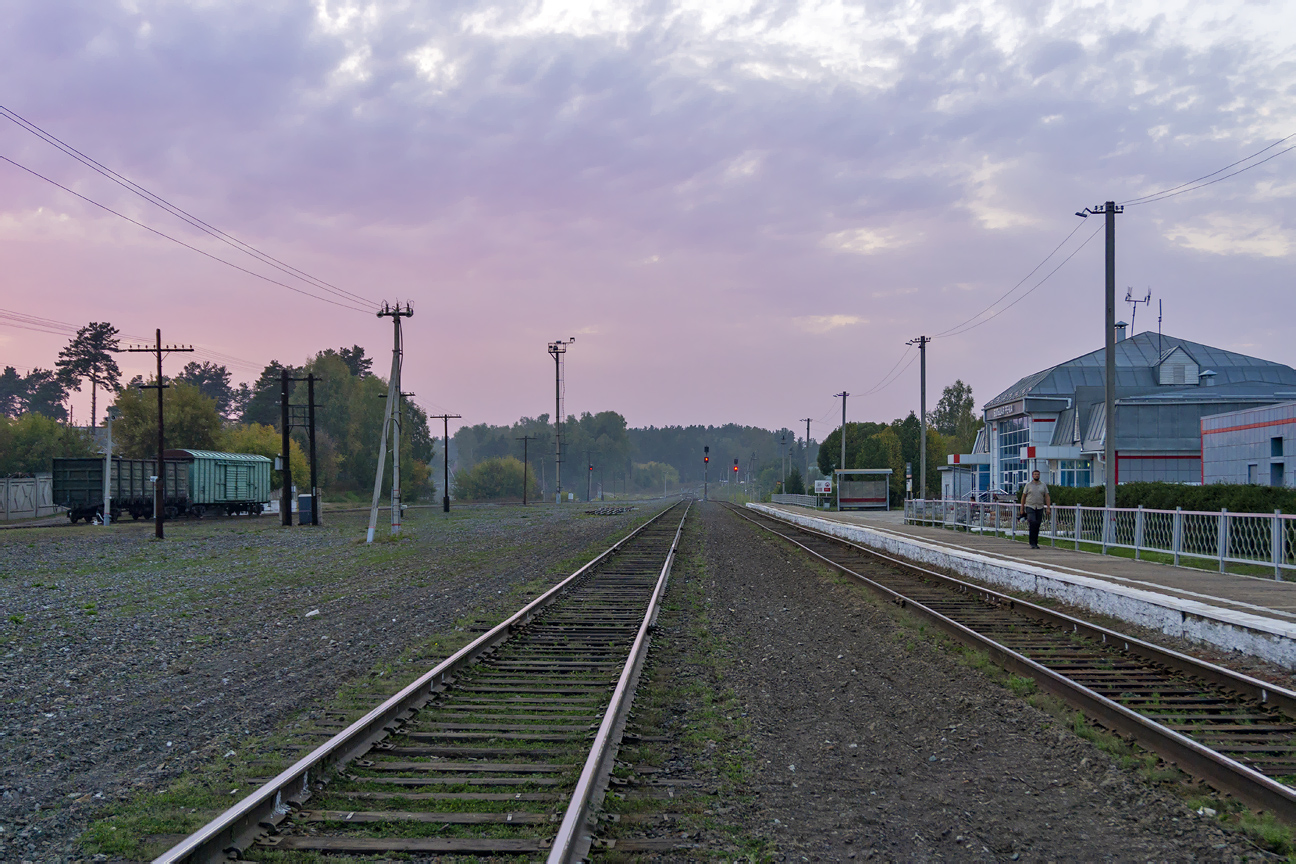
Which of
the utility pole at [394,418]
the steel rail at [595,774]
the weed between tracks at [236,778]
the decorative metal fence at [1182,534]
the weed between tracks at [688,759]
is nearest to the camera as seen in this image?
the steel rail at [595,774]

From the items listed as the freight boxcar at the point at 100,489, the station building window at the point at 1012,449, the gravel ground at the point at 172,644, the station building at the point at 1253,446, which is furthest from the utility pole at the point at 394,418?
the station building window at the point at 1012,449

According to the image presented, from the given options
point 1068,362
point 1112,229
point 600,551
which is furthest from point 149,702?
point 1068,362

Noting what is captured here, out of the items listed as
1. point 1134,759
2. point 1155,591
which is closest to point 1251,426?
point 1155,591

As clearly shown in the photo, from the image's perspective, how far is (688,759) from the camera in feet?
19.5

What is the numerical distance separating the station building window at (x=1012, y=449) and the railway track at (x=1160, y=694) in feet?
142

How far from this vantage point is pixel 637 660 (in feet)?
28.2

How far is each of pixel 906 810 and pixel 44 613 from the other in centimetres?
1320

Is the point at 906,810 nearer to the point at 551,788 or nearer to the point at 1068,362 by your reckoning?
the point at 551,788

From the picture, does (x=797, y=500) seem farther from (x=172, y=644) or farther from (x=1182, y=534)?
(x=172, y=644)

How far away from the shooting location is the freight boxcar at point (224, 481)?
144 ft

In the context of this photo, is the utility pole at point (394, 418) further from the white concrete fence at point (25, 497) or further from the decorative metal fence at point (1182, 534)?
the white concrete fence at point (25, 497)

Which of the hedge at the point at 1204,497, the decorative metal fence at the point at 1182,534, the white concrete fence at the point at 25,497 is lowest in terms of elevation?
the white concrete fence at the point at 25,497

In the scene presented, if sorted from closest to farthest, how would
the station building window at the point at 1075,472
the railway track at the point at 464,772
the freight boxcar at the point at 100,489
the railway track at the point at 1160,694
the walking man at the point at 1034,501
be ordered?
the railway track at the point at 464,772 → the railway track at the point at 1160,694 → the walking man at the point at 1034,501 → the freight boxcar at the point at 100,489 → the station building window at the point at 1075,472

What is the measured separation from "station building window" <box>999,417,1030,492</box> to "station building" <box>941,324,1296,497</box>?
2.6 inches
